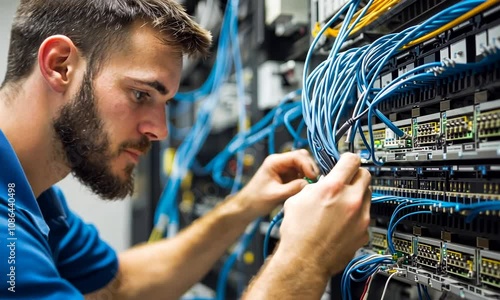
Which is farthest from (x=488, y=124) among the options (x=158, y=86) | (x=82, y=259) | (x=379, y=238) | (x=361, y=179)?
(x=82, y=259)

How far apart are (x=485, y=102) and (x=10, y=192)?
842mm

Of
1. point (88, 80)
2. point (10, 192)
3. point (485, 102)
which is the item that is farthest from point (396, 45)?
point (10, 192)

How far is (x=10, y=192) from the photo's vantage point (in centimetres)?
83

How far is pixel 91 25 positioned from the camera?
3.13 ft

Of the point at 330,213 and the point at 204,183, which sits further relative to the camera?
the point at 204,183

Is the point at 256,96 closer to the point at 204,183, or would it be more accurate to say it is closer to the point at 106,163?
the point at 106,163

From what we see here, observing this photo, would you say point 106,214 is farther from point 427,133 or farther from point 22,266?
point 427,133

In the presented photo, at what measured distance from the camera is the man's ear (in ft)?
3.05

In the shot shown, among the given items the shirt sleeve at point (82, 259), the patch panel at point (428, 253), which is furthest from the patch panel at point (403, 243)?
the shirt sleeve at point (82, 259)

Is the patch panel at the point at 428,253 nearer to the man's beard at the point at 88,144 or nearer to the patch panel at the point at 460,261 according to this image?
the patch panel at the point at 460,261

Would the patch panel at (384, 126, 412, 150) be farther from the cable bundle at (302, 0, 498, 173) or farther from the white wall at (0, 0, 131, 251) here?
the white wall at (0, 0, 131, 251)

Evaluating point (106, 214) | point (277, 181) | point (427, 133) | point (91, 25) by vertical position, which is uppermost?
point (91, 25)

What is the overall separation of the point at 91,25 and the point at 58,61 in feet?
0.35

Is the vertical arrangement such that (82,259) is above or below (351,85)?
below
